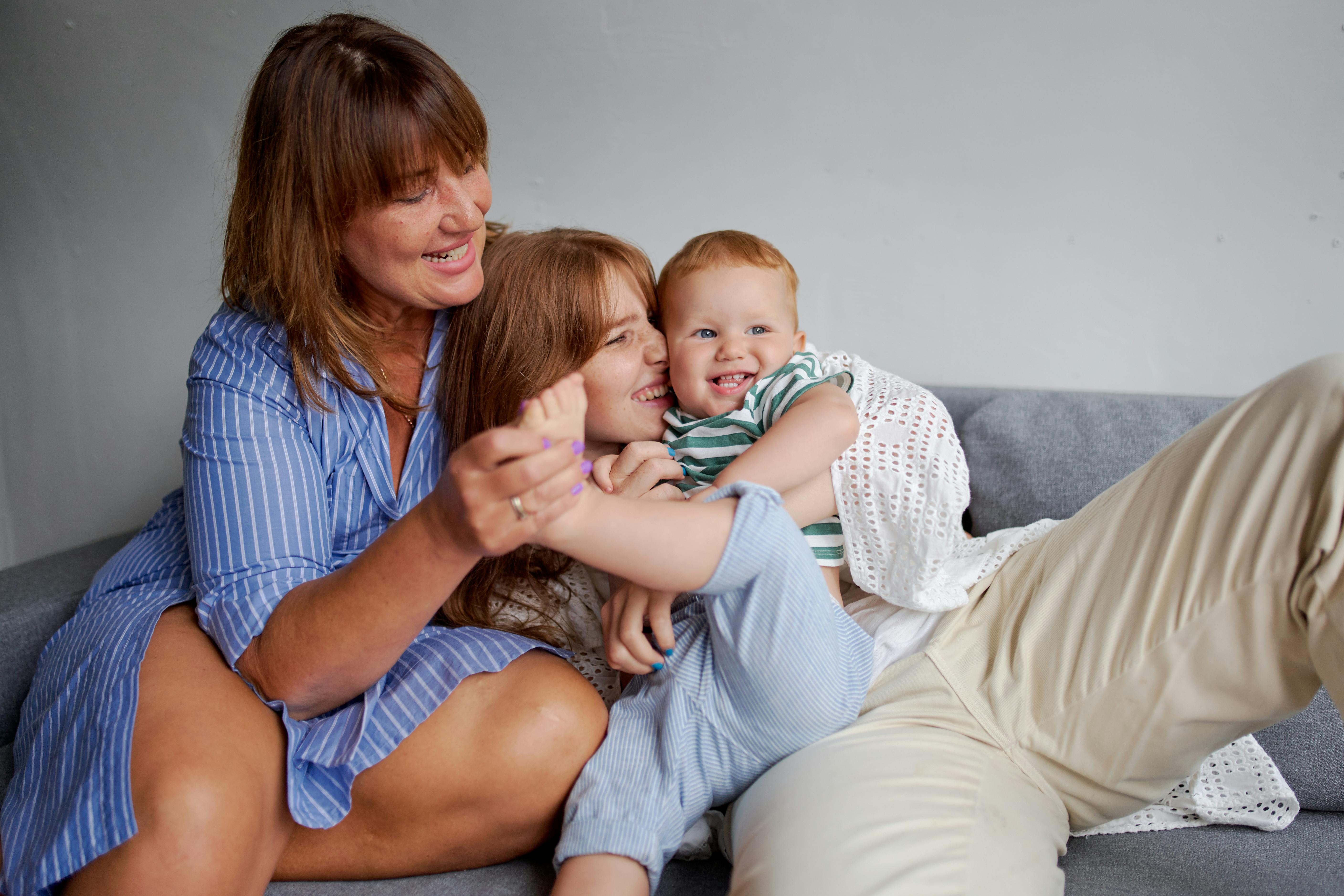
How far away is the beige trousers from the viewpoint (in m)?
0.86

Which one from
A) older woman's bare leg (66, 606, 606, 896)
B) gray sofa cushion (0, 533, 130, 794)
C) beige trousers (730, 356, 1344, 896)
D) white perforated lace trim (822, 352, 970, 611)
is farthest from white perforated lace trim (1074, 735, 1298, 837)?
gray sofa cushion (0, 533, 130, 794)

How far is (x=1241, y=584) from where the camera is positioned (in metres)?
0.90

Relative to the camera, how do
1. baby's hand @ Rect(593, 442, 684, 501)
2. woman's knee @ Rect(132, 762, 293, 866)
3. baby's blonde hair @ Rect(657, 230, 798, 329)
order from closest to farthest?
woman's knee @ Rect(132, 762, 293, 866), baby's hand @ Rect(593, 442, 684, 501), baby's blonde hair @ Rect(657, 230, 798, 329)

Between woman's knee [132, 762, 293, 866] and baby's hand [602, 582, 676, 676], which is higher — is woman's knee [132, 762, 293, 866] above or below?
below

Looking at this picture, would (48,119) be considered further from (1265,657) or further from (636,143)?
(1265,657)

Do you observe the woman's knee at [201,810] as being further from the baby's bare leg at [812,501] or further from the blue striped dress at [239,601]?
the baby's bare leg at [812,501]

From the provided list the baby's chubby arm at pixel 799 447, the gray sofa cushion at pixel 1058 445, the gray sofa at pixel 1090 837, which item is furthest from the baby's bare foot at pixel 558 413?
the gray sofa cushion at pixel 1058 445

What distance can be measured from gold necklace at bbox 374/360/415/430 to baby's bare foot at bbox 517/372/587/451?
0.53 meters

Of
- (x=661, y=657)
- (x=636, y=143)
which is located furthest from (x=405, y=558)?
(x=636, y=143)

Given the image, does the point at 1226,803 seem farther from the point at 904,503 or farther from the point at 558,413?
the point at 558,413

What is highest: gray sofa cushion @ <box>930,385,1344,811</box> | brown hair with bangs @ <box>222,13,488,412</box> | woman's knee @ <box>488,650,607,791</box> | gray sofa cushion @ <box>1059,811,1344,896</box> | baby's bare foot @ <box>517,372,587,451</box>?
brown hair with bangs @ <box>222,13,488,412</box>

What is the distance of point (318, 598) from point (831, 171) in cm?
144

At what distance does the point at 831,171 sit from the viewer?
1916mm

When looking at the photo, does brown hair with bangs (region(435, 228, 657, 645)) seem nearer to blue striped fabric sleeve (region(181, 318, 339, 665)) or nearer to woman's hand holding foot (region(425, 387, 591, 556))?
blue striped fabric sleeve (region(181, 318, 339, 665))
